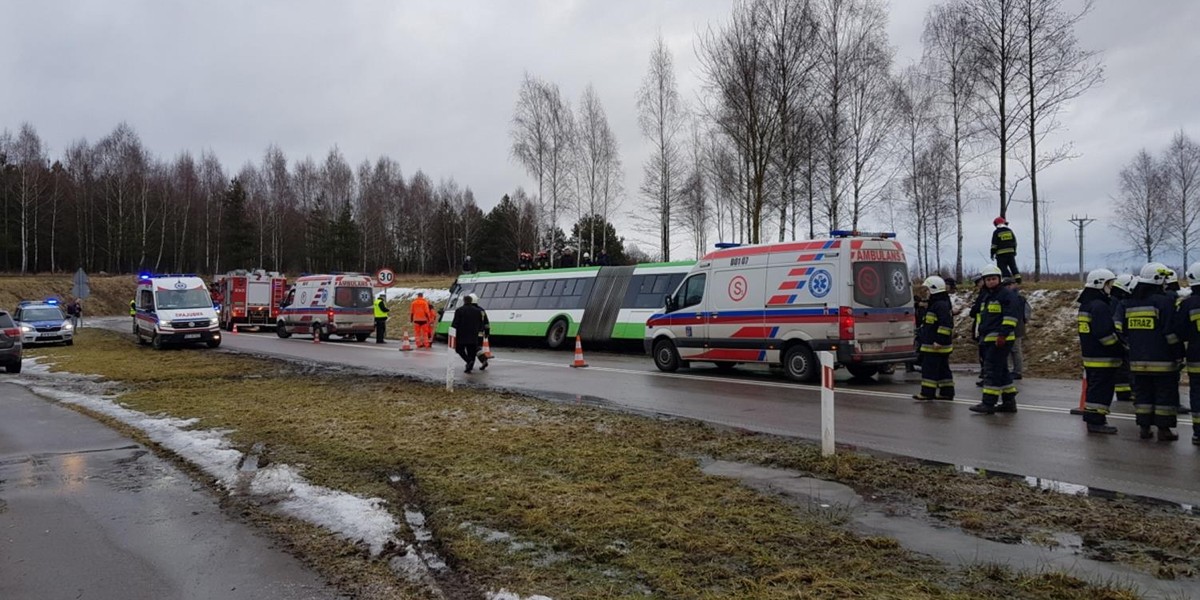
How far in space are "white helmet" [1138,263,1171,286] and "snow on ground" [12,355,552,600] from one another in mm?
7699

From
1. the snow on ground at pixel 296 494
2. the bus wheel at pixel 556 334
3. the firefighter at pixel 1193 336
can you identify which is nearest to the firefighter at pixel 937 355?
the firefighter at pixel 1193 336

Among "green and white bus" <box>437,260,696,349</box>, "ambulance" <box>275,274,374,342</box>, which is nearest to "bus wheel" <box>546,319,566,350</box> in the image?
"green and white bus" <box>437,260,696,349</box>

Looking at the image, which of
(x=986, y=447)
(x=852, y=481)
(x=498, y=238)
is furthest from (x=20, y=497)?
(x=498, y=238)

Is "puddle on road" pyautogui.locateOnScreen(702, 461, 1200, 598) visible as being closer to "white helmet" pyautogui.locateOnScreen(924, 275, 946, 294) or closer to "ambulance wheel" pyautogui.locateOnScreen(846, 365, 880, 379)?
"white helmet" pyautogui.locateOnScreen(924, 275, 946, 294)

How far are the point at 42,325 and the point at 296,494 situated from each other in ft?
87.2

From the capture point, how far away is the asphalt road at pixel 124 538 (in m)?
4.16

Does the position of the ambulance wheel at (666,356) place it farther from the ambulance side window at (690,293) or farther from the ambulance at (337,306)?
the ambulance at (337,306)

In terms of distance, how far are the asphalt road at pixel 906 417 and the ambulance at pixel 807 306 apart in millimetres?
536

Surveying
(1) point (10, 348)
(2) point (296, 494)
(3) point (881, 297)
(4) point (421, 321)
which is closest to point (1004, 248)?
(3) point (881, 297)

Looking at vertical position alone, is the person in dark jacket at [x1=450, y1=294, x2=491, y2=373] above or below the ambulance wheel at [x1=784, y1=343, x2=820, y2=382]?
above

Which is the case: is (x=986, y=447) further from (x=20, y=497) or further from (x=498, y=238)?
(x=498, y=238)

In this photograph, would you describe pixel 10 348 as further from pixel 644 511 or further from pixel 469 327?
pixel 644 511

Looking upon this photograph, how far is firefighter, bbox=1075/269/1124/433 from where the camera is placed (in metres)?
8.25

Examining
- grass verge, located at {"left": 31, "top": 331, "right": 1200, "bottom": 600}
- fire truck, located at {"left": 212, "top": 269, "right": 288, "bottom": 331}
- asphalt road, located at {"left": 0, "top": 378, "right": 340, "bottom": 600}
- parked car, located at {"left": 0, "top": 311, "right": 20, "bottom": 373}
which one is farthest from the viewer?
fire truck, located at {"left": 212, "top": 269, "right": 288, "bottom": 331}
